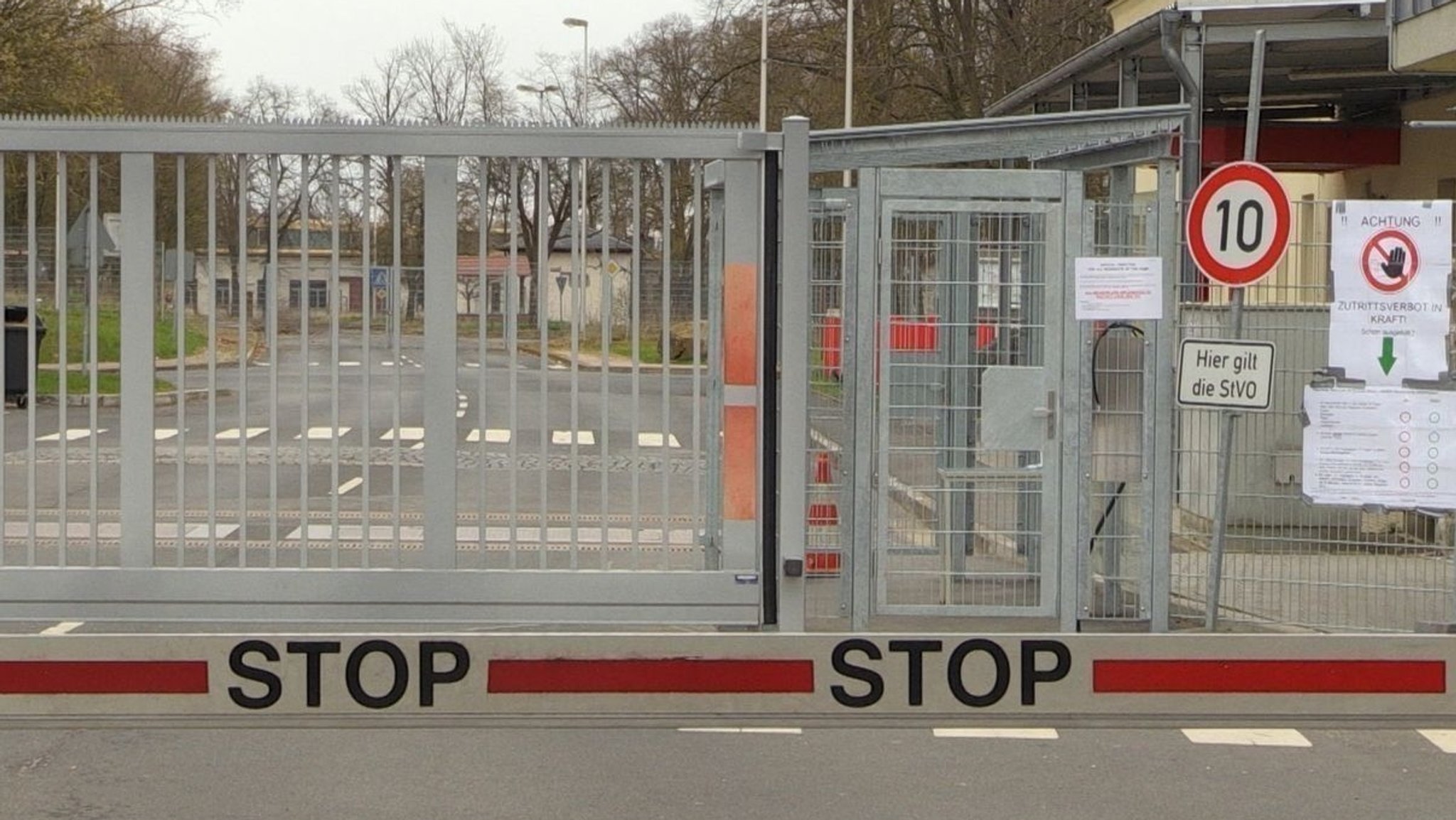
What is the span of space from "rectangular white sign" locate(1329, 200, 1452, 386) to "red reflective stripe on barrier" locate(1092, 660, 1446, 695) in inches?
183

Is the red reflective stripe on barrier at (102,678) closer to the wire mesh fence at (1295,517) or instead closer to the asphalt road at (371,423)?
the asphalt road at (371,423)

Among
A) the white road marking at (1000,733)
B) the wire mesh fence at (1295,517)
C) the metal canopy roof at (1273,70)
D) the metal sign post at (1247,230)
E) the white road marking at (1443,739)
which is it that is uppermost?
the metal canopy roof at (1273,70)

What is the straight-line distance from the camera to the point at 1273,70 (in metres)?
20.9

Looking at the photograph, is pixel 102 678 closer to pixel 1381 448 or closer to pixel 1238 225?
pixel 1238 225

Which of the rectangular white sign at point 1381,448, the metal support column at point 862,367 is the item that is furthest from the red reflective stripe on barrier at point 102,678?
the rectangular white sign at point 1381,448

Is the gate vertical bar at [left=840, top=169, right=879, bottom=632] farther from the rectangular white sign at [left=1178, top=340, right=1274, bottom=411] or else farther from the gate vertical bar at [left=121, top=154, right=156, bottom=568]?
the gate vertical bar at [left=121, top=154, right=156, bottom=568]

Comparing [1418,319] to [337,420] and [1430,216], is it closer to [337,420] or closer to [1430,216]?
[1430,216]

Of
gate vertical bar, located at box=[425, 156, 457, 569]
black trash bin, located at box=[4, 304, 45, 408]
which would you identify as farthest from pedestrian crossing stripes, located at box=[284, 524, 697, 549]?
black trash bin, located at box=[4, 304, 45, 408]

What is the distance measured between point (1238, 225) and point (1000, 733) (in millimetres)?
3041

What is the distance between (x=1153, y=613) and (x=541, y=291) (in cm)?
423

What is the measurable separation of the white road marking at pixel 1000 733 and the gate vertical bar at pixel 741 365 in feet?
4.61

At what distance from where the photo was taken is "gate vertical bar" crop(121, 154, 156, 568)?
22.7 feet

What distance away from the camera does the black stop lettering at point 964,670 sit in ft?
17.9

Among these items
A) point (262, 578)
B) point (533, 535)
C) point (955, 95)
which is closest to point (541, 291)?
point (262, 578)
